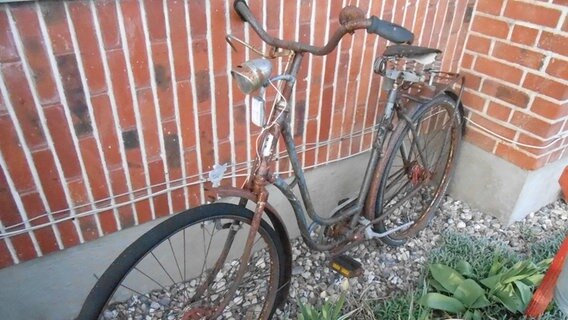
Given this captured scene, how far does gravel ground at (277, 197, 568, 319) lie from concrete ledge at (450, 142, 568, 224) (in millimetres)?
78

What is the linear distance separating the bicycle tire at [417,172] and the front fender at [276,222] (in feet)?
2.10

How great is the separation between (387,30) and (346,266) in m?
1.36

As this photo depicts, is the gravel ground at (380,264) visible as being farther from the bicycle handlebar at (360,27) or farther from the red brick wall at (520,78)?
the bicycle handlebar at (360,27)

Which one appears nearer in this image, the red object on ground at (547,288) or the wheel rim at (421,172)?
the red object on ground at (547,288)

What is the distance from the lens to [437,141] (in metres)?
2.96

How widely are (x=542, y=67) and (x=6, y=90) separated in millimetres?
2544

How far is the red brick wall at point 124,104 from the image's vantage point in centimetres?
146

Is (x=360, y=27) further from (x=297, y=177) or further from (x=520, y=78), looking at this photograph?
(x=520, y=78)

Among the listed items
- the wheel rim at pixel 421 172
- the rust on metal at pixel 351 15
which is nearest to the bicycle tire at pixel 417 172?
the wheel rim at pixel 421 172

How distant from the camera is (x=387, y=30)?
1.31m

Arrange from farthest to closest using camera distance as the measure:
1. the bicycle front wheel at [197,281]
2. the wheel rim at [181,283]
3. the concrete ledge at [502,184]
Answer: the concrete ledge at [502,184] → the wheel rim at [181,283] → the bicycle front wheel at [197,281]

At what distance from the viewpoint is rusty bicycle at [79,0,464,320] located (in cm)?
145

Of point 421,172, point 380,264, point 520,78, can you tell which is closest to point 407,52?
point 421,172

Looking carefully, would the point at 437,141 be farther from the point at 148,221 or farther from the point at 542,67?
the point at 148,221
